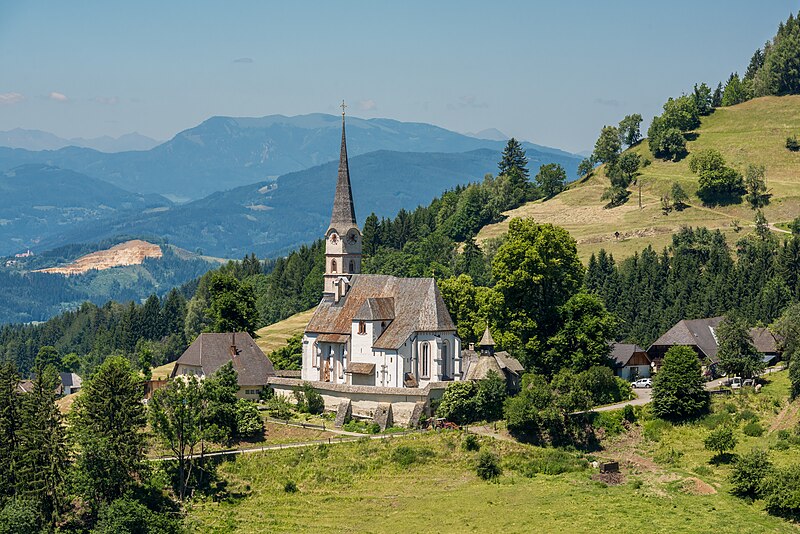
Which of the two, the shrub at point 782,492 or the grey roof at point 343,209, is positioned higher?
the grey roof at point 343,209

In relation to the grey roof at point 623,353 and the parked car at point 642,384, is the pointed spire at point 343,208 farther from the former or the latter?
the parked car at point 642,384

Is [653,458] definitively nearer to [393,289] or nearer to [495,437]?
[495,437]

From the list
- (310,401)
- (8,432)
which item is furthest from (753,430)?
(8,432)

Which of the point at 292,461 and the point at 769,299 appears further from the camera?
the point at 769,299

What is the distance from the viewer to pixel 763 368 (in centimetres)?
8269

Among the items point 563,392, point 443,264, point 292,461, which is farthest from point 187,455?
point 443,264

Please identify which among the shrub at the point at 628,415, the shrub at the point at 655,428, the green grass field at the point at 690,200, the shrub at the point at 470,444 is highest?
the green grass field at the point at 690,200

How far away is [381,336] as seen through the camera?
8800 centimetres

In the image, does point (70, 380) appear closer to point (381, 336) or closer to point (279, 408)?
point (279, 408)

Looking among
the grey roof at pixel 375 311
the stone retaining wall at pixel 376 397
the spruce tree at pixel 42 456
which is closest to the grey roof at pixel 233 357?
the stone retaining wall at pixel 376 397

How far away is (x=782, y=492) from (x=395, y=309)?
37.1 m

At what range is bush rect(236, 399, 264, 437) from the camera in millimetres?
78000

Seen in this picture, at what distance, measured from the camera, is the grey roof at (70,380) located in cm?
14775

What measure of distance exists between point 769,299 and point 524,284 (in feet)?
115
